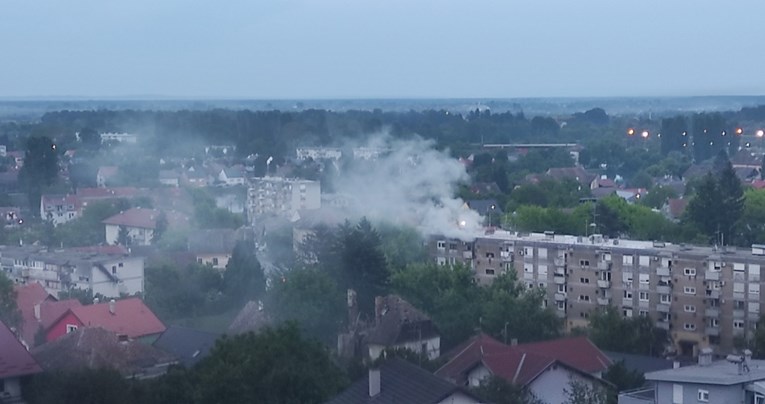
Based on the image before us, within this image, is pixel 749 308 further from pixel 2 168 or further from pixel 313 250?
pixel 2 168

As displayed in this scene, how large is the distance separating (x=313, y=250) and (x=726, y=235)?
25.3ft

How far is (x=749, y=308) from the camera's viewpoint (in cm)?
1514

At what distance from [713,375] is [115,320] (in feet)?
22.7

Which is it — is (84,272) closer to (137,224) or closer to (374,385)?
(137,224)

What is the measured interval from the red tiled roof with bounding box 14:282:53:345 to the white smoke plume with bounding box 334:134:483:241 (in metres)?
6.04

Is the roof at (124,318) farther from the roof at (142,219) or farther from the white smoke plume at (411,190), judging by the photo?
the roof at (142,219)

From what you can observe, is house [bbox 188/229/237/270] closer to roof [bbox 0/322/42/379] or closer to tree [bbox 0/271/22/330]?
tree [bbox 0/271/22/330]

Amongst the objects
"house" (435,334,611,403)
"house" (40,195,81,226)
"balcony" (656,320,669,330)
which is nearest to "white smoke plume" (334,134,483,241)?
"balcony" (656,320,669,330)

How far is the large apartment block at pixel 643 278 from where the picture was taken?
15.2m

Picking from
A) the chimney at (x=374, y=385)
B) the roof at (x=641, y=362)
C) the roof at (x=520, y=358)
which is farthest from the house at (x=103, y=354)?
the roof at (x=641, y=362)

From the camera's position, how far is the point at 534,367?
1004 centimetres

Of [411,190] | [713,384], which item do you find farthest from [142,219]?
[713,384]

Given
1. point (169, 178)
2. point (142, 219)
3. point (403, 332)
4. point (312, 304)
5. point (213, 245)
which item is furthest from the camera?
point (169, 178)

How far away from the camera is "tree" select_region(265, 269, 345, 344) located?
13.7 metres
